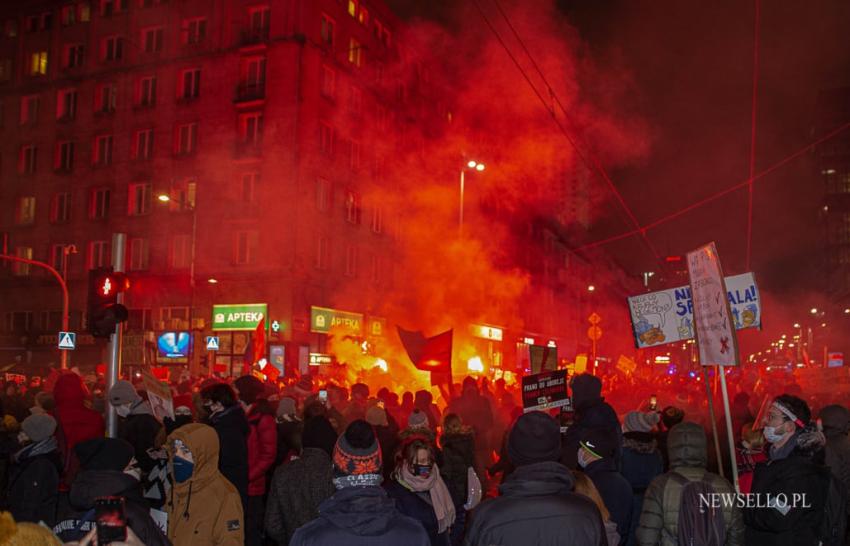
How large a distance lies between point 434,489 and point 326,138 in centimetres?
2957

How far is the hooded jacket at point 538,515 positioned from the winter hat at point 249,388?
4.12m

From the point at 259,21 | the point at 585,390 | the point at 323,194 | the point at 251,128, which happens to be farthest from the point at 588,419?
the point at 259,21

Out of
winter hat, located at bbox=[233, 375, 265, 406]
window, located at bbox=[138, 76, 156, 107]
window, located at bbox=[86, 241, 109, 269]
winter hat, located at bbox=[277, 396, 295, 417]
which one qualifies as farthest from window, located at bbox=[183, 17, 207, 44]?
winter hat, located at bbox=[233, 375, 265, 406]

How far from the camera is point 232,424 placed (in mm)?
6047

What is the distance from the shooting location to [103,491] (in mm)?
3434

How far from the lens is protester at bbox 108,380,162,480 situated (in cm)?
628

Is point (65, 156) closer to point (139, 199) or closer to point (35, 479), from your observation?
point (139, 199)

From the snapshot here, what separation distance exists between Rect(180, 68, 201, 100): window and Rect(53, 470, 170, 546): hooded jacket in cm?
3372

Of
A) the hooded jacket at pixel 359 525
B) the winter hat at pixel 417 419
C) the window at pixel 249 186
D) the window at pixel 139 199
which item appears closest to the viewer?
the hooded jacket at pixel 359 525

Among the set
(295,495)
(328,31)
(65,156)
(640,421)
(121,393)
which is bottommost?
(295,495)

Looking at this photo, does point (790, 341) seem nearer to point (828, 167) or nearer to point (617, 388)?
point (828, 167)

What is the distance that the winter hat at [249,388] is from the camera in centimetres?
699

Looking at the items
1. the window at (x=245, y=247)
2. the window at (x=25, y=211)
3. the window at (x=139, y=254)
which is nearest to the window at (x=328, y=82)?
the window at (x=245, y=247)

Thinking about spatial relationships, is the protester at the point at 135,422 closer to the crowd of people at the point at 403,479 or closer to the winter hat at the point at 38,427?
the crowd of people at the point at 403,479
